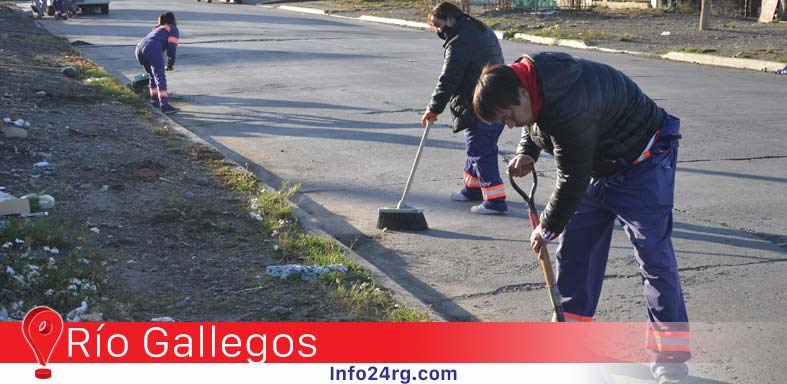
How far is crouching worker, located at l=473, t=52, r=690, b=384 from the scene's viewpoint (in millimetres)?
3801

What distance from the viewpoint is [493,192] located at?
755 centimetres

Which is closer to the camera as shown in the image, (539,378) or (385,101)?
(539,378)

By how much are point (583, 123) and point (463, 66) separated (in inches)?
136

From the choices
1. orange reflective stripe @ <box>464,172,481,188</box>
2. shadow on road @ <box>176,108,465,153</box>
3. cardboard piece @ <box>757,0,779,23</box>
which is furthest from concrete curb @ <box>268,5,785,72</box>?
orange reflective stripe @ <box>464,172,481,188</box>

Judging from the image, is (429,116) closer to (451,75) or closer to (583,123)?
(451,75)

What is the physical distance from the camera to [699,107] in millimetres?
12859

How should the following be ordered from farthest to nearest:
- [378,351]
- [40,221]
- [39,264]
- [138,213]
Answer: [138,213], [40,221], [39,264], [378,351]

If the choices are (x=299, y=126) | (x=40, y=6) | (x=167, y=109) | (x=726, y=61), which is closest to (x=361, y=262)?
(x=299, y=126)

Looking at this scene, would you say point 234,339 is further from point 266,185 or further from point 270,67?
point 270,67

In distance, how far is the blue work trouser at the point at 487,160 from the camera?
24.5 feet

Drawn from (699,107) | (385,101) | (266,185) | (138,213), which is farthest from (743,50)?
(138,213)

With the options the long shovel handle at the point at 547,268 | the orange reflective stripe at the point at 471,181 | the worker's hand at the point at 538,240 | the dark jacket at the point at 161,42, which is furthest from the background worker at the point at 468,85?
the dark jacket at the point at 161,42

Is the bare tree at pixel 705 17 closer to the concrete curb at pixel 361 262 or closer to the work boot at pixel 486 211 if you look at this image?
the concrete curb at pixel 361 262

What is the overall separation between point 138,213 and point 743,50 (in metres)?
15.5
